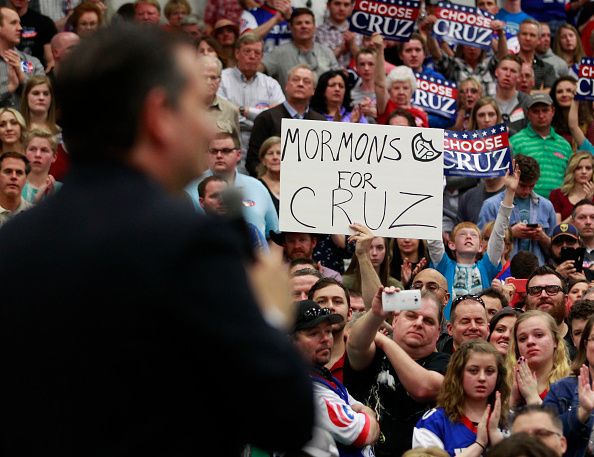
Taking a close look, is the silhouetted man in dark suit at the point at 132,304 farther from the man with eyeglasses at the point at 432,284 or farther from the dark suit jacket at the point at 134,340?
the man with eyeglasses at the point at 432,284

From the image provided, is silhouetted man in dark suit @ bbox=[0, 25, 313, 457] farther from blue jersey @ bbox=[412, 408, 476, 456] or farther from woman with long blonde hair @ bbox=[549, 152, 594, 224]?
woman with long blonde hair @ bbox=[549, 152, 594, 224]

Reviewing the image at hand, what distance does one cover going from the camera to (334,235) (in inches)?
410

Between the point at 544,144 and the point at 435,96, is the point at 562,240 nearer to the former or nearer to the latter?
the point at 544,144

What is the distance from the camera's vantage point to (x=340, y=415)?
579 centimetres

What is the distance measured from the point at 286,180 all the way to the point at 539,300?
1734 millimetres

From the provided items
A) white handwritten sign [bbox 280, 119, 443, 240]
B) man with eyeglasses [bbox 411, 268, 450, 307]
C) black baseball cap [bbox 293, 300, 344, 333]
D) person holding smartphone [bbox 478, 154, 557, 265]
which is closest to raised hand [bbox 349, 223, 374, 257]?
white handwritten sign [bbox 280, 119, 443, 240]

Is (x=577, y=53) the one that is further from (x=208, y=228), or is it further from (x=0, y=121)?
(x=208, y=228)

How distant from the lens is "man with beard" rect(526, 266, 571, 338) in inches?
353

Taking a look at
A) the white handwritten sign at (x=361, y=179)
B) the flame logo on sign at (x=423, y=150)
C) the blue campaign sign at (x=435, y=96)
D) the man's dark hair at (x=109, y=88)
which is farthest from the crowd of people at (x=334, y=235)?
the flame logo on sign at (x=423, y=150)

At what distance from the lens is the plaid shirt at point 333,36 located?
15039 mm

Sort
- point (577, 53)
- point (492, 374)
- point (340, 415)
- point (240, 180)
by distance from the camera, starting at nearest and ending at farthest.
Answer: point (340, 415), point (492, 374), point (240, 180), point (577, 53)

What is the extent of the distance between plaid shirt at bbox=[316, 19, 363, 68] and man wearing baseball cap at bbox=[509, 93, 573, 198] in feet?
7.05

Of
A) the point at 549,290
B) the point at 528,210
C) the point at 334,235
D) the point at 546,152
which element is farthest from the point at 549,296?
the point at 546,152

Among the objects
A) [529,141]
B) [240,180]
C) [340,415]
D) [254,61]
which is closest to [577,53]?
[529,141]
